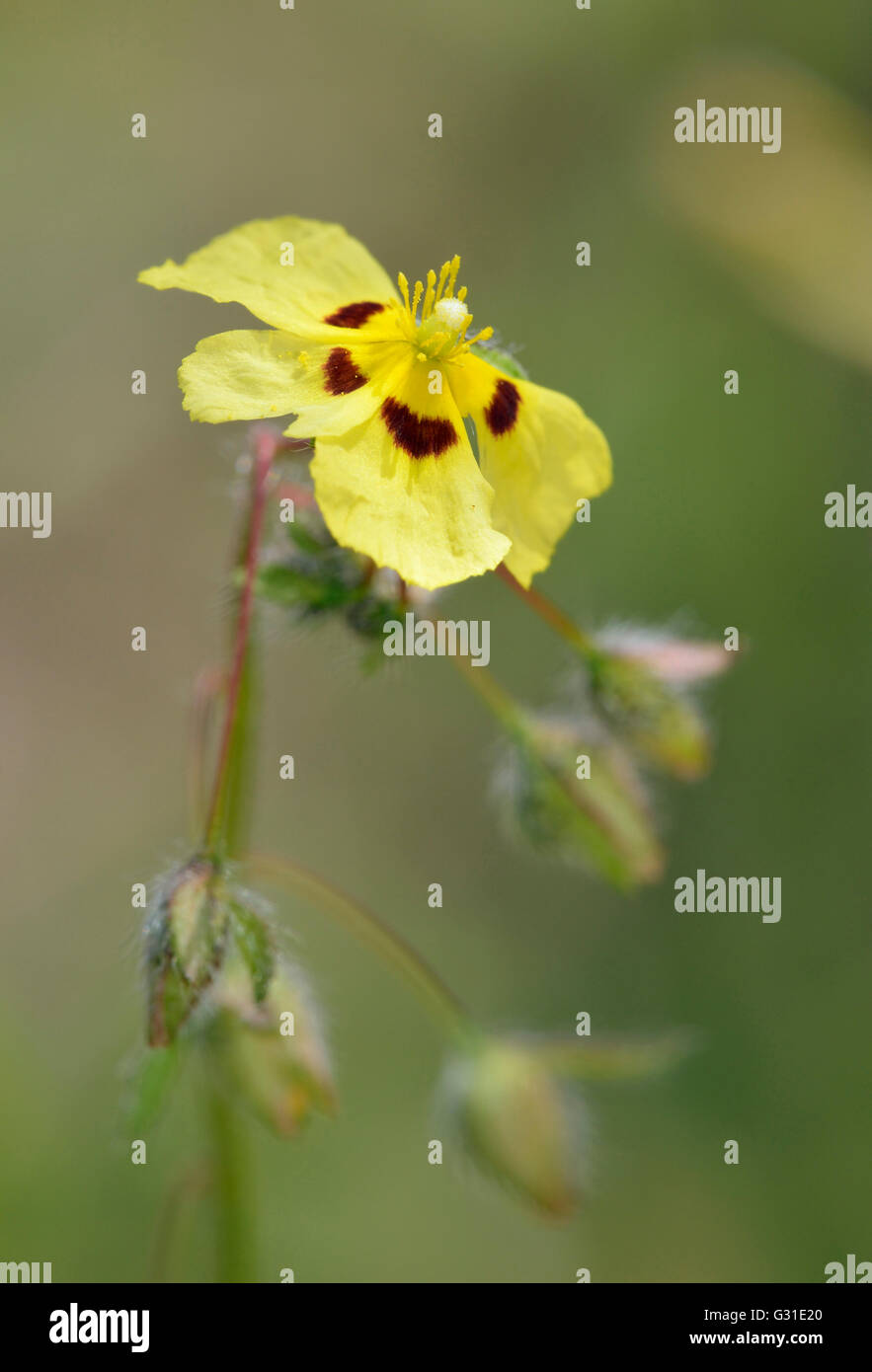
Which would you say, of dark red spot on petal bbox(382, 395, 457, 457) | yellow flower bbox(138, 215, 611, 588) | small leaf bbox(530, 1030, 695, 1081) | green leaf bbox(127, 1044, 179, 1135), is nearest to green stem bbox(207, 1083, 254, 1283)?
green leaf bbox(127, 1044, 179, 1135)

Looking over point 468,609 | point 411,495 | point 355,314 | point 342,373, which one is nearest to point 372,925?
point 411,495

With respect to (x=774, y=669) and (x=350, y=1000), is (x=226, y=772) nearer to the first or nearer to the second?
(x=350, y=1000)

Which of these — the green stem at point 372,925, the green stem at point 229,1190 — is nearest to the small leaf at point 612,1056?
the green stem at point 372,925

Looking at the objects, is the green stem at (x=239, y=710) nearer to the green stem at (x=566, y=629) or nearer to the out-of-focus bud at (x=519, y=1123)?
the green stem at (x=566, y=629)

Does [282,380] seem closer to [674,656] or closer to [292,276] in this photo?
[292,276]

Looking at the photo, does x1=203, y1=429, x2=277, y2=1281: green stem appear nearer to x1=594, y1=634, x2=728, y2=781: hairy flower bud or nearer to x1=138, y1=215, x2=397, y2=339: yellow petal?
x1=138, y1=215, x2=397, y2=339: yellow petal
